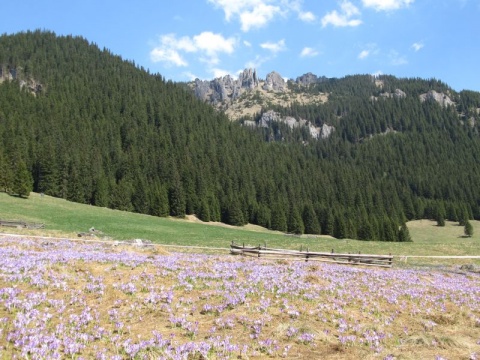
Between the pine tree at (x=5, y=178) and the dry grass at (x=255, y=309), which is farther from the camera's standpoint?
the pine tree at (x=5, y=178)

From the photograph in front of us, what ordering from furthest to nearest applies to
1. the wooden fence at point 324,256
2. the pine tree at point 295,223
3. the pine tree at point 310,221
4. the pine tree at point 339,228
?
1. the pine tree at point 310,221
2. the pine tree at point 295,223
3. the pine tree at point 339,228
4. the wooden fence at point 324,256

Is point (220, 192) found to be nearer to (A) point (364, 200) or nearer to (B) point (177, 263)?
(A) point (364, 200)

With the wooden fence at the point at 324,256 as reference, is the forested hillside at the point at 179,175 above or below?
above

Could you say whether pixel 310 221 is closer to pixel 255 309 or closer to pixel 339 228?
pixel 339 228

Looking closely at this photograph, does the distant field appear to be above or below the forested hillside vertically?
below

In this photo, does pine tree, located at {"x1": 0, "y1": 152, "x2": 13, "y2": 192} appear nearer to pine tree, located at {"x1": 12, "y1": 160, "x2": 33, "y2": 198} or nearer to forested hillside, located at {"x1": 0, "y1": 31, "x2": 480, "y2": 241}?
forested hillside, located at {"x1": 0, "y1": 31, "x2": 480, "y2": 241}

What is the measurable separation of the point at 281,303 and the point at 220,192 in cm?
11904

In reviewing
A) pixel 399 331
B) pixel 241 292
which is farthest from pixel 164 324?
pixel 399 331

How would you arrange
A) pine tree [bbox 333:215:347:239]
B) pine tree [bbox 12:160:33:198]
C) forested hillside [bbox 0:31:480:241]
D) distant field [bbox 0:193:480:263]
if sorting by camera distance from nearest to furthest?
distant field [bbox 0:193:480:263] < pine tree [bbox 12:160:33:198] < forested hillside [bbox 0:31:480:241] < pine tree [bbox 333:215:347:239]

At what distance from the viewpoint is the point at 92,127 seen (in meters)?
167

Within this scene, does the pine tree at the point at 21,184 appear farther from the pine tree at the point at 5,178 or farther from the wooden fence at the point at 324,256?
the wooden fence at the point at 324,256

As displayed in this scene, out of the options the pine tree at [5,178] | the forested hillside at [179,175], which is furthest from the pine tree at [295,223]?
the pine tree at [5,178]

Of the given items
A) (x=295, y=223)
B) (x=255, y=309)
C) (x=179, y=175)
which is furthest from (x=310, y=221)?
(x=255, y=309)

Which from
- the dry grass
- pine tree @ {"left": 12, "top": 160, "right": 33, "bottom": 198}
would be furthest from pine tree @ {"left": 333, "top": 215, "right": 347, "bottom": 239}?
the dry grass
